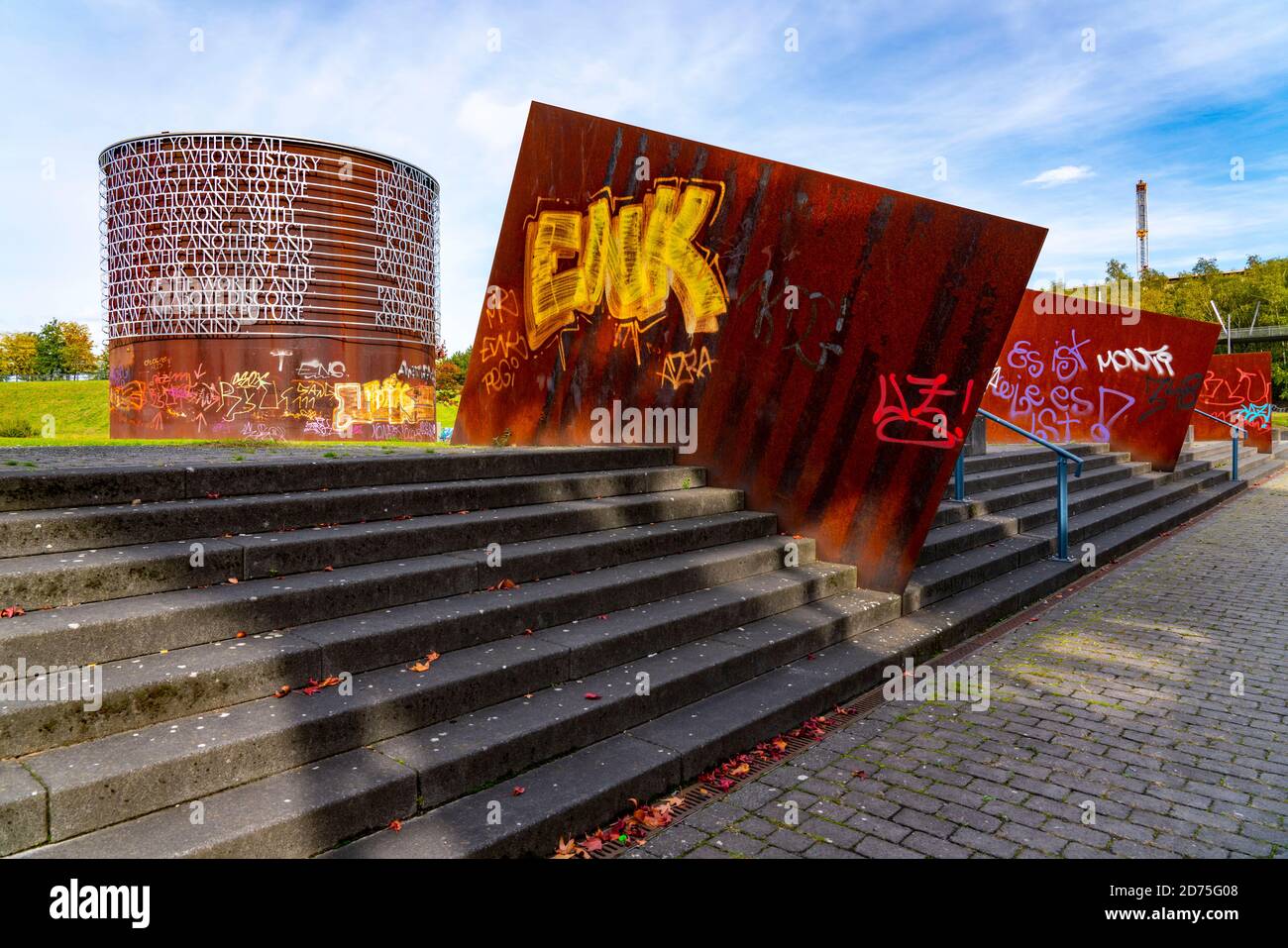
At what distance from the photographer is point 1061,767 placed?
12.7 ft

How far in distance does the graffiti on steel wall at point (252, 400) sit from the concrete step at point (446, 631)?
765 inches

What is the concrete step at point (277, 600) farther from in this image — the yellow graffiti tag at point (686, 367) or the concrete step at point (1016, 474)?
the concrete step at point (1016, 474)

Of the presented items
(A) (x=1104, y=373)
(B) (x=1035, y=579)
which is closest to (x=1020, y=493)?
(B) (x=1035, y=579)

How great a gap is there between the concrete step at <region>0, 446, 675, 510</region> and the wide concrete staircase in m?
0.01

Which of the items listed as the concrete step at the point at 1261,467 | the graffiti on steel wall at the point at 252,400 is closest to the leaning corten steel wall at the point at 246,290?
the graffiti on steel wall at the point at 252,400

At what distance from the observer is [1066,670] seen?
17.5 ft

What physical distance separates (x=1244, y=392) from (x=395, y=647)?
26338 millimetres

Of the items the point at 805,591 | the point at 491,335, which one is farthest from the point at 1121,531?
the point at 491,335

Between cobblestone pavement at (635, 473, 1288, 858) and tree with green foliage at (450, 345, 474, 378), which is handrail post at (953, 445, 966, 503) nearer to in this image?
cobblestone pavement at (635, 473, 1288, 858)

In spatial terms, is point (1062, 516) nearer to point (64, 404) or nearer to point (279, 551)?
point (279, 551)

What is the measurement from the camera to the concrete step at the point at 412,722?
8.73 feet
